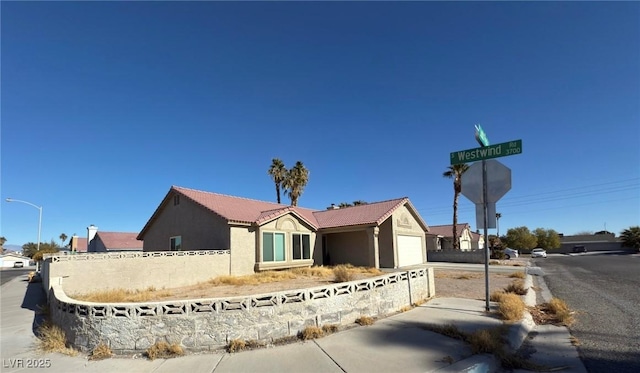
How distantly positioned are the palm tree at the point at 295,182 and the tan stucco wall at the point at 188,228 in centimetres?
2103

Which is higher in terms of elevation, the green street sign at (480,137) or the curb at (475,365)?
the green street sign at (480,137)

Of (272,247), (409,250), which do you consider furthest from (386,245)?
(272,247)

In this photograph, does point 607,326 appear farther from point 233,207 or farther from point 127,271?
point 233,207

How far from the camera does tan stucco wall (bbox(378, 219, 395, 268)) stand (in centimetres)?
2484

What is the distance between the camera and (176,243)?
21516mm

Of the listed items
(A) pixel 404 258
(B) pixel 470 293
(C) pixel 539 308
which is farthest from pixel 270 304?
(A) pixel 404 258

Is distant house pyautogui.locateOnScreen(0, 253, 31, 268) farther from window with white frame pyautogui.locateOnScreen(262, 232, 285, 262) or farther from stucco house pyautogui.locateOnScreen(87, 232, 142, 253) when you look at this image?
window with white frame pyautogui.locateOnScreen(262, 232, 285, 262)

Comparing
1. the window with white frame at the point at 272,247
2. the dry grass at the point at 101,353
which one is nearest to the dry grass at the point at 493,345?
the dry grass at the point at 101,353

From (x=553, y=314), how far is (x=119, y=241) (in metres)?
43.4

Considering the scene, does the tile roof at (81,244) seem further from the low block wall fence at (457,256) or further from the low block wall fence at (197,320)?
the low block wall fence at (197,320)

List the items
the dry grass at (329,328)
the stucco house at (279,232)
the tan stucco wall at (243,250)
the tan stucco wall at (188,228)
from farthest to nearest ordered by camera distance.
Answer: the stucco house at (279,232) → the tan stucco wall at (188,228) → the tan stucco wall at (243,250) → the dry grass at (329,328)

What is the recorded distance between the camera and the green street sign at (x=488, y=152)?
866 cm

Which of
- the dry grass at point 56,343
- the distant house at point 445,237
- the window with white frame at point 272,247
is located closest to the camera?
the dry grass at point 56,343

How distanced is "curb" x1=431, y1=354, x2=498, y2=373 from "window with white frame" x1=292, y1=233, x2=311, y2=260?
57.6 feet
